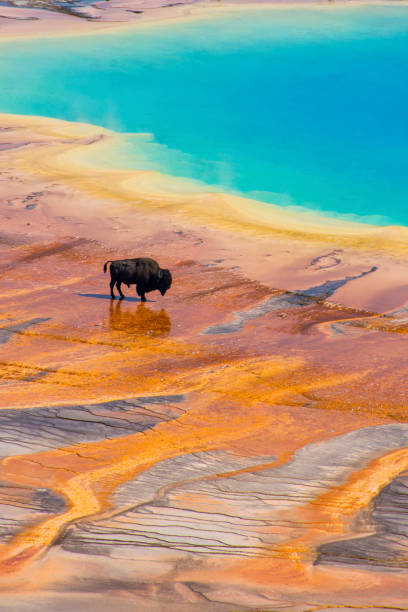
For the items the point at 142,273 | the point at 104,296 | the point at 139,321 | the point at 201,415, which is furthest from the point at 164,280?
the point at 201,415

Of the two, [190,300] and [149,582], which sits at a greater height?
[149,582]

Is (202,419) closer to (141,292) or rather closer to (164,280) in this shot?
(164,280)

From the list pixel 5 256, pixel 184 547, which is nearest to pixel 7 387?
pixel 184 547

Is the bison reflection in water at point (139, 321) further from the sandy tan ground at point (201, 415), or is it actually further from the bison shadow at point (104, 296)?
the bison shadow at point (104, 296)

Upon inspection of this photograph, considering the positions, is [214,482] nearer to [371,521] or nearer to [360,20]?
[371,521]

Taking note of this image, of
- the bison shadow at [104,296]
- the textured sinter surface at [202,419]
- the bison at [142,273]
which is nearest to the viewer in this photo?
the textured sinter surface at [202,419]

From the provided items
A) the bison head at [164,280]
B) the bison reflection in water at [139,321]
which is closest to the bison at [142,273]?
the bison head at [164,280]
